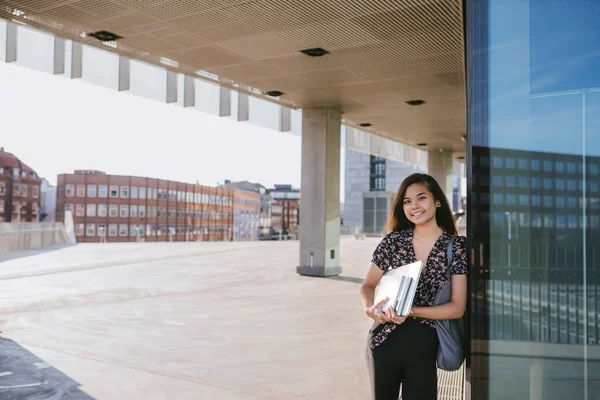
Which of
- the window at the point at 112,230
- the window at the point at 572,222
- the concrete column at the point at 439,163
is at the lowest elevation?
the window at the point at 112,230

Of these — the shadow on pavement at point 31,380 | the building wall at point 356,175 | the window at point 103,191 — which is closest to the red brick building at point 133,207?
the window at point 103,191

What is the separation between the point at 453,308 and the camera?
8.24 feet

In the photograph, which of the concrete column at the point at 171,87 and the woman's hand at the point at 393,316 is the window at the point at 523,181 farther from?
the concrete column at the point at 171,87

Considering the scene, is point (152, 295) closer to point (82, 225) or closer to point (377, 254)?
point (377, 254)

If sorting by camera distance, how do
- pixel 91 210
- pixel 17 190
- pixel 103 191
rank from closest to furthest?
pixel 17 190 < pixel 91 210 < pixel 103 191

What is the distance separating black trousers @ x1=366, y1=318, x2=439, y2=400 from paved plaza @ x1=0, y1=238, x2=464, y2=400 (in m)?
2.34

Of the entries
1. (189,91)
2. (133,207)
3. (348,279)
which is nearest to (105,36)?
(189,91)

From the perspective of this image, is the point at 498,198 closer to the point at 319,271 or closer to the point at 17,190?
the point at 319,271

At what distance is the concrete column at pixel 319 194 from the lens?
14.4 metres

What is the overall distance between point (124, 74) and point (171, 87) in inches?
48.2

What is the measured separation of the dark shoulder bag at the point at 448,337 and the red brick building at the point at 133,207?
347ft

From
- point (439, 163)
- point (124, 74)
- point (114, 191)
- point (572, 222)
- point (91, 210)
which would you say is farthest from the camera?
point (114, 191)

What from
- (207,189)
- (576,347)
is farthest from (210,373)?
(207,189)

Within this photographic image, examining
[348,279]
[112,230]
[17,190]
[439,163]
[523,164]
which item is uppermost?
[17,190]
